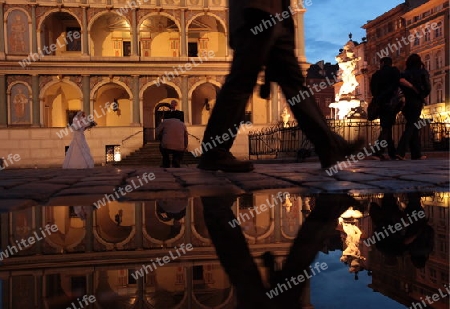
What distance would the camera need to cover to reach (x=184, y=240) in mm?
1789

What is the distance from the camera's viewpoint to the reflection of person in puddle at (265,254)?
106 cm

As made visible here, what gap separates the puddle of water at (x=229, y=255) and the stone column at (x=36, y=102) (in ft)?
92.4

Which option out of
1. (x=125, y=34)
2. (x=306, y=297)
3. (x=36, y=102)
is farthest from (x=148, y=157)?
(x=306, y=297)

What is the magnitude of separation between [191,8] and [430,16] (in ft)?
96.5

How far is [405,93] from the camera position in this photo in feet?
28.8

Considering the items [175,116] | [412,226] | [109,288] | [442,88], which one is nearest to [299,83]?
[412,226]

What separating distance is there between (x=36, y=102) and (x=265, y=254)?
29.9 metres

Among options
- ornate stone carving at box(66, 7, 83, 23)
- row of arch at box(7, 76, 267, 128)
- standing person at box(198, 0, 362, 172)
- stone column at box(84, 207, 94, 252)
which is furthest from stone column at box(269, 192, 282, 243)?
ornate stone carving at box(66, 7, 83, 23)

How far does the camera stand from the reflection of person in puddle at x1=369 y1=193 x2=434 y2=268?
1.45 m

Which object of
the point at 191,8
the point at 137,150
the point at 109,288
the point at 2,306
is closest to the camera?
the point at 2,306

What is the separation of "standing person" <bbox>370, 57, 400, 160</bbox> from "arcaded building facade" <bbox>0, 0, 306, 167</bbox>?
2004 cm

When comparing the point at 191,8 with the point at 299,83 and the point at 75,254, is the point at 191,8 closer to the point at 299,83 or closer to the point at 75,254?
the point at 299,83

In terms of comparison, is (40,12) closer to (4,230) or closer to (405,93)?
(405,93)

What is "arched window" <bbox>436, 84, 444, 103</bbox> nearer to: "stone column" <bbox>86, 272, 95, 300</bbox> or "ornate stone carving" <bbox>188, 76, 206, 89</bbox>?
"ornate stone carving" <bbox>188, 76, 206, 89</bbox>
